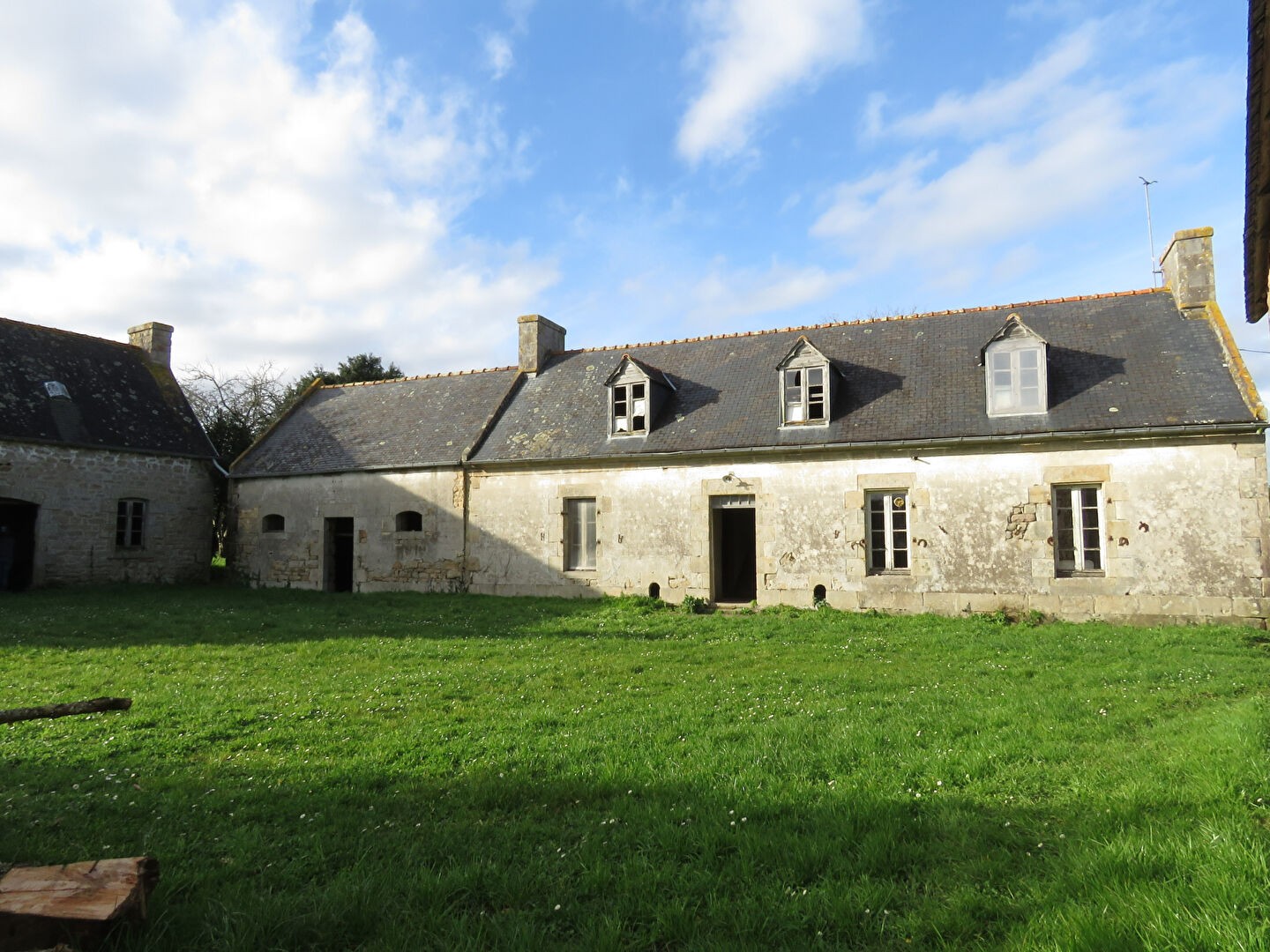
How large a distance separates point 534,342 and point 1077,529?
525 inches

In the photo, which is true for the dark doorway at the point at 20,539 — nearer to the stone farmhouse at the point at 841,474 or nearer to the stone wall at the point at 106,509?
the stone wall at the point at 106,509

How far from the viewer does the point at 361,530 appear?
19.0 metres

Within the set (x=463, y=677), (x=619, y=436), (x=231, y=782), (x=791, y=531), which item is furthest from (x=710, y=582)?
(x=231, y=782)

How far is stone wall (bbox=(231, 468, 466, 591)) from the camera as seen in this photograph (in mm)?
18094

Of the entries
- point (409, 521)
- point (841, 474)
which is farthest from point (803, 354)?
point (409, 521)

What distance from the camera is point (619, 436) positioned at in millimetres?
17172

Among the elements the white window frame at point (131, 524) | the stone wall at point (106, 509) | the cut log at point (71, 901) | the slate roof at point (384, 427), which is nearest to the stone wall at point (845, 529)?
the slate roof at point (384, 427)

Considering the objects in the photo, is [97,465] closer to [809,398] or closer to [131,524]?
[131,524]

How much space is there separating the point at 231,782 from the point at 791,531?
11.8 metres

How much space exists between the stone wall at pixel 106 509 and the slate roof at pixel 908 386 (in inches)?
355

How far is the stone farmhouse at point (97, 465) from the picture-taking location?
18.0 metres

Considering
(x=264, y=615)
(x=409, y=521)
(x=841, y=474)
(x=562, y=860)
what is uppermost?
(x=841, y=474)

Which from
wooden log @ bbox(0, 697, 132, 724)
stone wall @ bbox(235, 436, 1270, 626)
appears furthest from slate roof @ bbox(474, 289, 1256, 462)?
wooden log @ bbox(0, 697, 132, 724)

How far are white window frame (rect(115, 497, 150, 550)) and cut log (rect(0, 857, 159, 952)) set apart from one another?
1950cm
